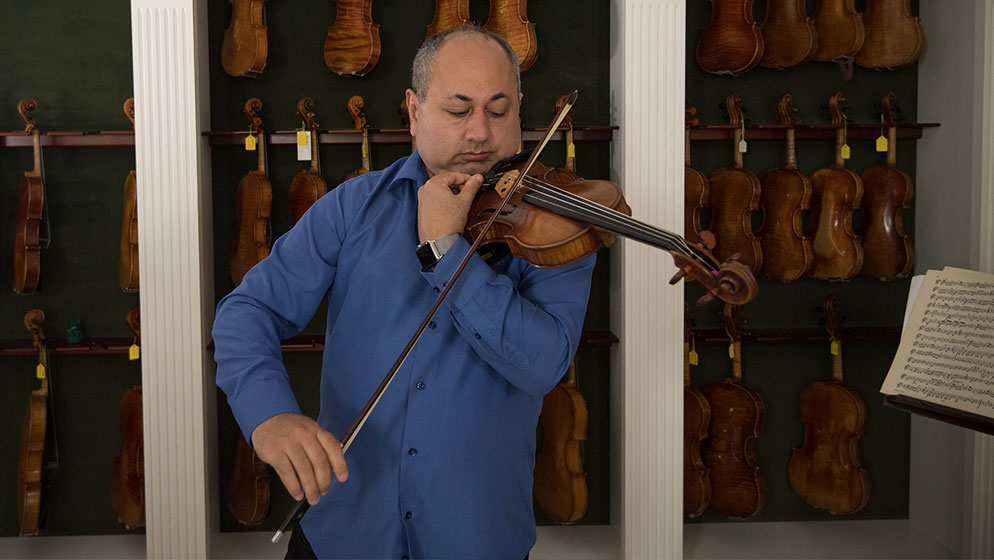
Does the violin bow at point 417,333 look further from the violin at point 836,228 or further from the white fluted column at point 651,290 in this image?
the violin at point 836,228

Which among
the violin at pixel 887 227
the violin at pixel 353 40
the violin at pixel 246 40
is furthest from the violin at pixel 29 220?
the violin at pixel 887 227

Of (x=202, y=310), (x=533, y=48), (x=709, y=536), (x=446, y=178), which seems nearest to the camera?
(x=446, y=178)

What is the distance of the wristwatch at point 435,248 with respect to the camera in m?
1.33

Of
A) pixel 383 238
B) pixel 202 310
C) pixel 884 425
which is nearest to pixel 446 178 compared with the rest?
pixel 383 238

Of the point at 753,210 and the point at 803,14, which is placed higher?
the point at 803,14

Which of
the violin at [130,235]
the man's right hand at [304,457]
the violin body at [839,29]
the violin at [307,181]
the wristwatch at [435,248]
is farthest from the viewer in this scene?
the violin body at [839,29]

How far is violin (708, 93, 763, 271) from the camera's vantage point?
3.34 m

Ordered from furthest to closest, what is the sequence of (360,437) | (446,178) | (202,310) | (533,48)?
(533,48) < (202,310) < (360,437) < (446,178)

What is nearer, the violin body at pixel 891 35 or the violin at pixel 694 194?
the violin at pixel 694 194

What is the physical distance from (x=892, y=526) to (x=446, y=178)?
11.4 ft

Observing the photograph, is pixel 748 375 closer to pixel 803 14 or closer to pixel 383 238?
pixel 803 14

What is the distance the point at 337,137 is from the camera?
3414 millimetres

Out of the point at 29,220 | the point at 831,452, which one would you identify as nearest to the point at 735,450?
the point at 831,452

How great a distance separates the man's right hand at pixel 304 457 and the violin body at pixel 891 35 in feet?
11.2
